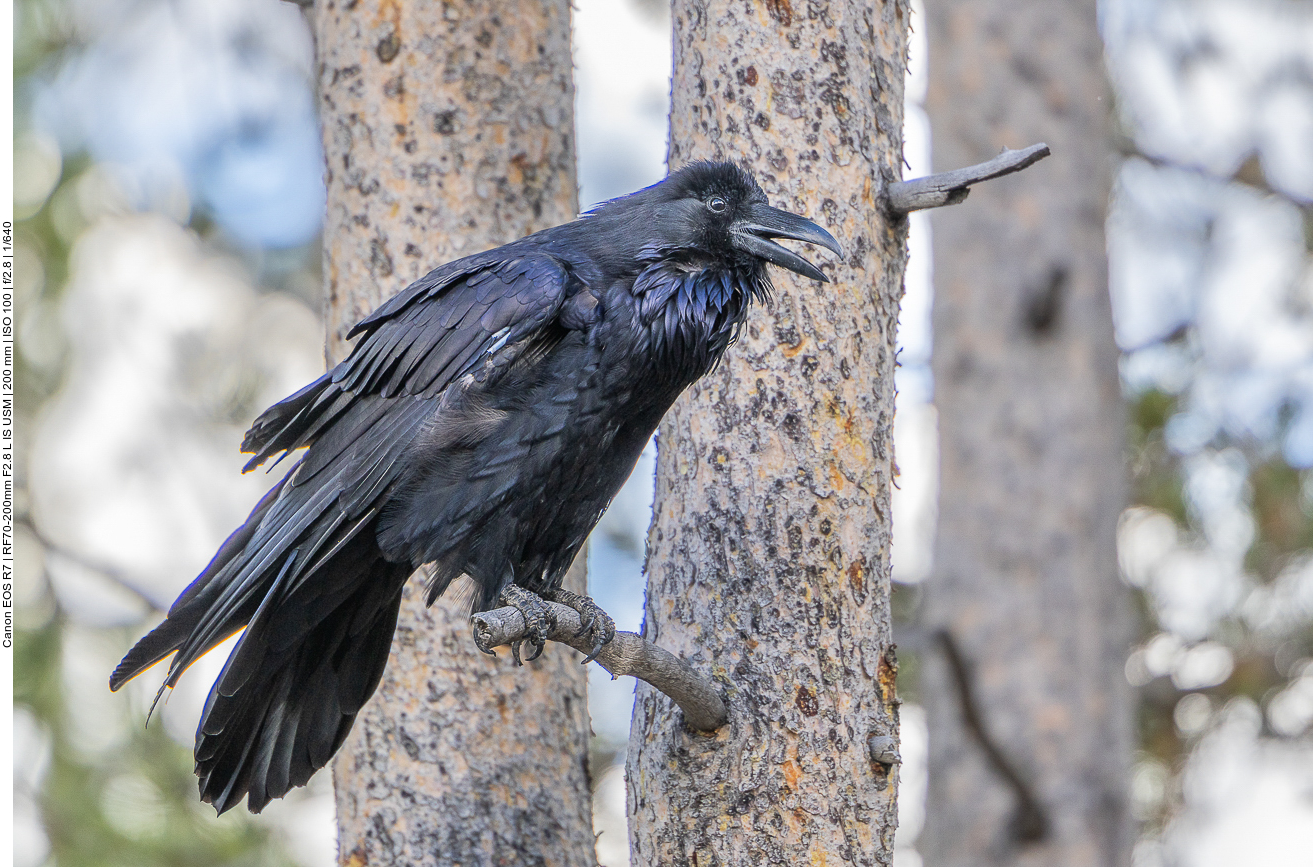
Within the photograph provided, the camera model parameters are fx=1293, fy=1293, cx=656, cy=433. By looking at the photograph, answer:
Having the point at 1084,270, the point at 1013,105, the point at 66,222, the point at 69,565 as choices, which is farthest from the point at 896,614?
the point at 66,222

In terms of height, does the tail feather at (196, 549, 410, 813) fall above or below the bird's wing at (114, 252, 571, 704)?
below

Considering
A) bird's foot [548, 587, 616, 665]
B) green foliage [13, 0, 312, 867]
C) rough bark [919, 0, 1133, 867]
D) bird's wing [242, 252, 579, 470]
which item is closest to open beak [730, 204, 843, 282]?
bird's wing [242, 252, 579, 470]

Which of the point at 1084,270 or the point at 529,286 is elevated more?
the point at 1084,270

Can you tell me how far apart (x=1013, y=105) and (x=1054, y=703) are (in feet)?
10.1

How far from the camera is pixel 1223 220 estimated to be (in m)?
7.92

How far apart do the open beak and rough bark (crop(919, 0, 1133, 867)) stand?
390 cm

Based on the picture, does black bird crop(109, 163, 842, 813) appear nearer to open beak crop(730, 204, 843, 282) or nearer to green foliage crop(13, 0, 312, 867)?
open beak crop(730, 204, 843, 282)

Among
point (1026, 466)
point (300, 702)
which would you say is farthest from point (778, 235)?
point (1026, 466)

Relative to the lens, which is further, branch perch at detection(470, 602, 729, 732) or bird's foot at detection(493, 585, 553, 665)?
bird's foot at detection(493, 585, 553, 665)

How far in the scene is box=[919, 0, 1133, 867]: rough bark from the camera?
20.1ft

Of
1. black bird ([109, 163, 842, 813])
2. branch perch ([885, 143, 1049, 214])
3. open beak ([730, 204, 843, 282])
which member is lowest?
black bird ([109, 163, 842, 813])

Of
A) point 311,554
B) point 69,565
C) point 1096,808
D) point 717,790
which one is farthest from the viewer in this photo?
point 69,565

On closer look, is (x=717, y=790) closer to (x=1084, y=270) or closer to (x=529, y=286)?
(x=529, y=286)

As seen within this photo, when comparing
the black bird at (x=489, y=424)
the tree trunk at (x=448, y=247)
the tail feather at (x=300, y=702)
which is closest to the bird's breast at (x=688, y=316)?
the black bird at (x=489, y=424)
